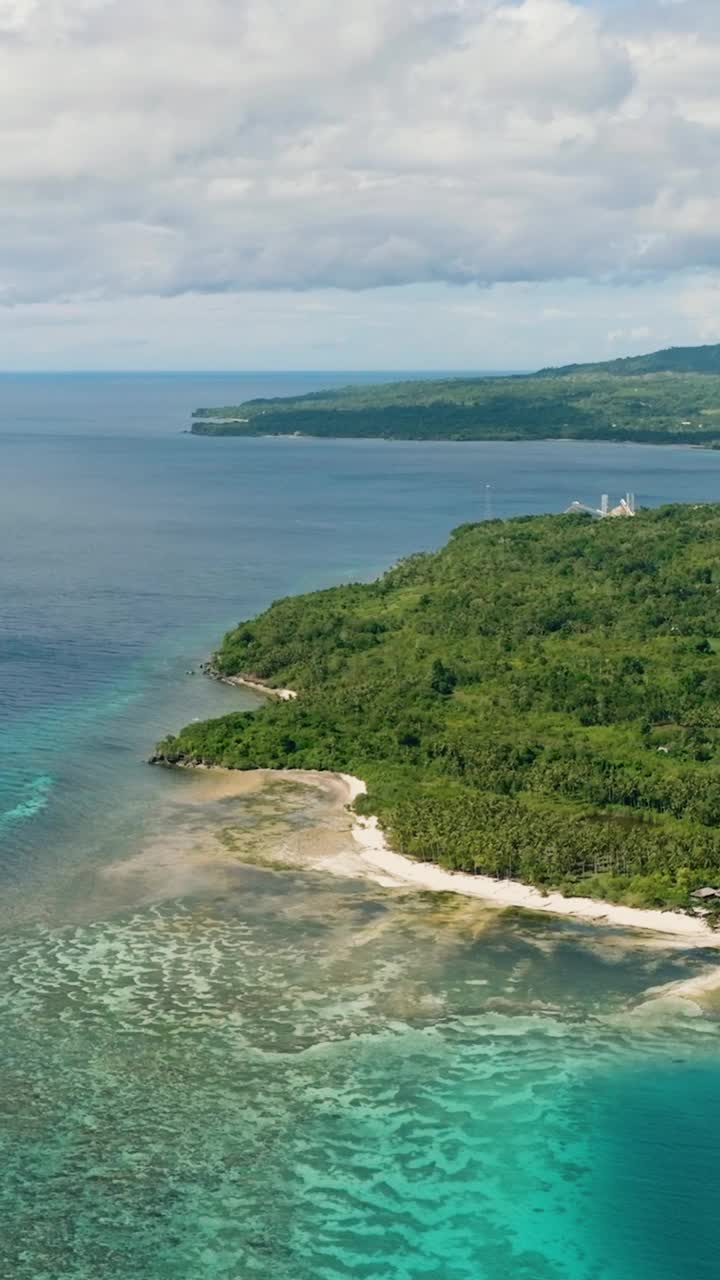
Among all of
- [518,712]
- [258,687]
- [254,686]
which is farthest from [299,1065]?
[254,686]

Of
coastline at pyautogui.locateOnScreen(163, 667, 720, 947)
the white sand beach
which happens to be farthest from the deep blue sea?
the white sand beach

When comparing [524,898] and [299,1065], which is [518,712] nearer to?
[524,898]

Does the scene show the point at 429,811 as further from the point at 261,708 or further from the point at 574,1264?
the point at 574,1264

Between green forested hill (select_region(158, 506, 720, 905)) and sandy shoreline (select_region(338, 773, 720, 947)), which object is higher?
green forested hill (select_region(158, 506, 720, 905))

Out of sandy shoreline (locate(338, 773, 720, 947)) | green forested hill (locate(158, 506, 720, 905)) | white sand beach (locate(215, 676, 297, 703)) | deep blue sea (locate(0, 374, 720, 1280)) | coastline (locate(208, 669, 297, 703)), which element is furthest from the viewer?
coastline (locate(208, 669, 297, 703))

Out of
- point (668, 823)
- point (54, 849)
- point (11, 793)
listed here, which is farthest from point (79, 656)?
point (668, 823)

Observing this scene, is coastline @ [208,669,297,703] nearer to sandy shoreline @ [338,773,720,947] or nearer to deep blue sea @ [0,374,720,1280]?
deep blue sea @ [0,374,720,1280]

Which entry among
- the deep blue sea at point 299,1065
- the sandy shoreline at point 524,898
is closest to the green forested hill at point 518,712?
the sandy shoreline at point 524,898
